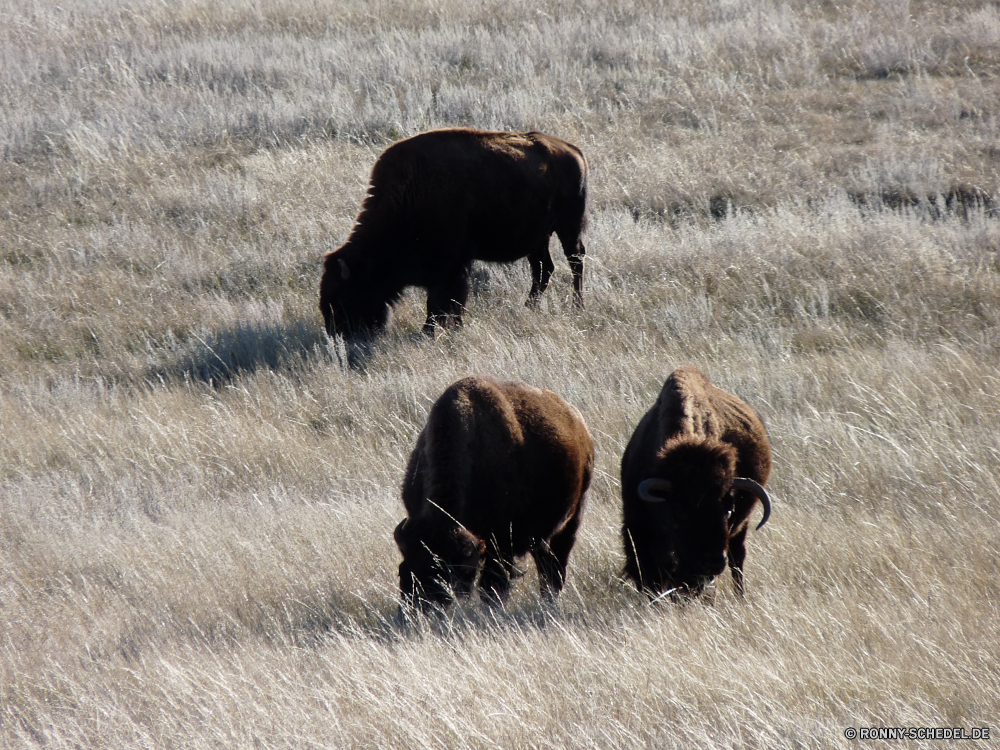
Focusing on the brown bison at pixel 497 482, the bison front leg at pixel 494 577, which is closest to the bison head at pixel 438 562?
the brown bison at pixel 497 482

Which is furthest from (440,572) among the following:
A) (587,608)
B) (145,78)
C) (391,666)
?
(145,78)

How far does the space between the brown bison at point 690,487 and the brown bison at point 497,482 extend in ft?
1.28

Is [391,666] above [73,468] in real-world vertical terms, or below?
above

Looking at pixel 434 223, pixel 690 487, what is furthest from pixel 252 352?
pixel 690 487

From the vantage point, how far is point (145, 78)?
1711cm

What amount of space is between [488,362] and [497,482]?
12.9 ft

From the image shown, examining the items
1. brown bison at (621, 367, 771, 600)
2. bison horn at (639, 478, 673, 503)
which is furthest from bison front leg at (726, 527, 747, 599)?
bison horn at (639, 478, 673, 503)

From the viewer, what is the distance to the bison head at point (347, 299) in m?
9.12

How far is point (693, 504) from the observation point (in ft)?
13.1

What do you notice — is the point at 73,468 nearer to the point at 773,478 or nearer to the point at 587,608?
the point at 587,608

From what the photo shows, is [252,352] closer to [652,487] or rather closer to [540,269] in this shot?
[540,269]

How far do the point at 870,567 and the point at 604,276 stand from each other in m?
6.12

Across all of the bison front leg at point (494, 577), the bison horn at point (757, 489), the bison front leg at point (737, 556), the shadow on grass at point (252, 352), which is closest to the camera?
the bison horn at point (757, 489)

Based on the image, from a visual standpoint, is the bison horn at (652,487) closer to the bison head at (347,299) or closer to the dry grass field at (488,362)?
the dry grass field at (488,362)
